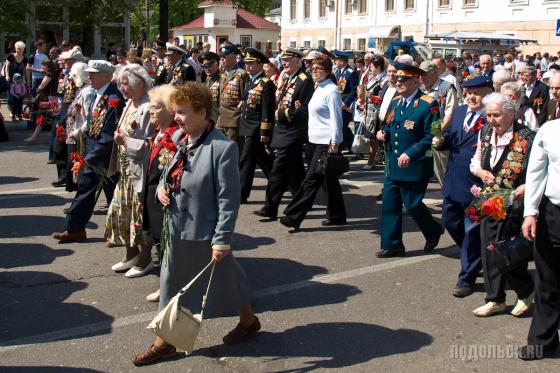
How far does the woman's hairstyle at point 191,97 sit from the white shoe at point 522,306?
284 centimetres

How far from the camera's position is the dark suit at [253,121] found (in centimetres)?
924

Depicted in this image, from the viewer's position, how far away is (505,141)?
17.9 ft

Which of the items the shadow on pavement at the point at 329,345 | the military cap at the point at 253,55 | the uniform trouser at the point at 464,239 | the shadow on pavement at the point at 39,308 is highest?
the military cap at the point at 253,55

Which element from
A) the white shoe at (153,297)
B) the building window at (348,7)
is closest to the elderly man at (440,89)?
the white shoe at (153,297)

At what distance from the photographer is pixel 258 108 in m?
9.45

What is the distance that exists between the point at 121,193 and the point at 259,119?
3.30 metres

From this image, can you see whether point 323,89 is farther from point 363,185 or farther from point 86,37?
point 86,37

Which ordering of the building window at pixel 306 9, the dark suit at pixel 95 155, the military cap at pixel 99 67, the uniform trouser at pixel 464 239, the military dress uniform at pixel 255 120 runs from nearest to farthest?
1. the uniform trouser at pixel 464 239
2. the dark suit at pixel 95 155
3. the military cap at pixel 99 67
4. the military dress uniform at pixel 255 120
5. the building window at pixel 306 9

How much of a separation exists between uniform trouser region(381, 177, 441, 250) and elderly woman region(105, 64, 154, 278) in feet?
7.44

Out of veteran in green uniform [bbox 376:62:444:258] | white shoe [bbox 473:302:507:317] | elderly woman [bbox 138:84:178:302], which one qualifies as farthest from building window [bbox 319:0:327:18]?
white shoe [bbox 473:302:507:317]

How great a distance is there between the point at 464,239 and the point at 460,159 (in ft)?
2.20

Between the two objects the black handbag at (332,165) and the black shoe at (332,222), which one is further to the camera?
the black shoe at (332,222)

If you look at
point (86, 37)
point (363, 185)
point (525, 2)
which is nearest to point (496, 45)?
point (525, 2)

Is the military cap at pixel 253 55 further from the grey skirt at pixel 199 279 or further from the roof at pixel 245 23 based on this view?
the roof at pixel 245 23
